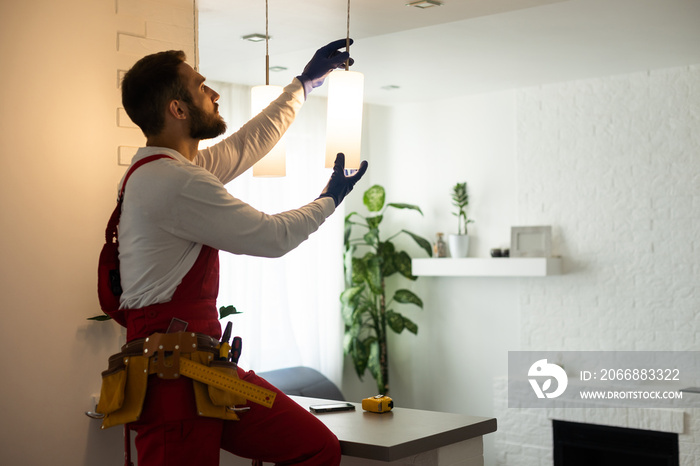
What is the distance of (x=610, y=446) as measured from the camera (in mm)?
4988

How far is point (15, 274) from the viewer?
8.71 ft

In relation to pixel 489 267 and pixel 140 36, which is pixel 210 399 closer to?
pixel 140 36

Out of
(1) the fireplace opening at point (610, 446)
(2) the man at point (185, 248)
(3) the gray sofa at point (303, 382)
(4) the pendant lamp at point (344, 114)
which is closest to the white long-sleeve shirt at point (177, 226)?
(2) the man at point (185, 248)

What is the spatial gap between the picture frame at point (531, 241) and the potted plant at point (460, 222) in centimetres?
39

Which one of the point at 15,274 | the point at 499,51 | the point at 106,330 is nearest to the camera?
the point at 15,274

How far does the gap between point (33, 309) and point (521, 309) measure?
372cm

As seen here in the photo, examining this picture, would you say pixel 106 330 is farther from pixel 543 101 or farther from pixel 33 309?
pixel 543 101

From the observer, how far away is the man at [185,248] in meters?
1.87

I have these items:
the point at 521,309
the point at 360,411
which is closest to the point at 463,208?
the point at 521,309

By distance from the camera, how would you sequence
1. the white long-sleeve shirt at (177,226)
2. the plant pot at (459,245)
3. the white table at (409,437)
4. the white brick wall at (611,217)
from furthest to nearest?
the plant pot at (459,245), the white brick wall at (611,217), the white table at (409,437), the white long-sleeve shirt at (177,226)

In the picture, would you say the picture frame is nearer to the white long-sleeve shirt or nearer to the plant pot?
the plant pot

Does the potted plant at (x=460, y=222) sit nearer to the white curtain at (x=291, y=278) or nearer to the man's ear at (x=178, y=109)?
the white curtain at (x=291, y=278)

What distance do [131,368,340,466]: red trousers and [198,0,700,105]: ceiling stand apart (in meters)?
1.97

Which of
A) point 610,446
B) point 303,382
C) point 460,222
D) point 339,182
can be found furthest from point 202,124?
point 460,222
